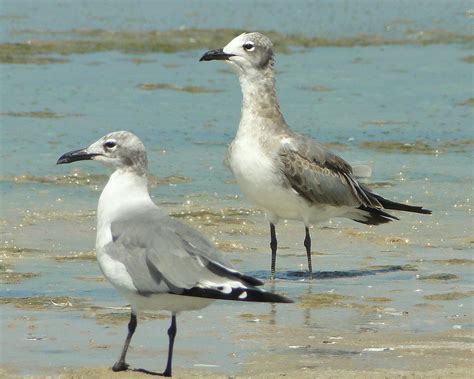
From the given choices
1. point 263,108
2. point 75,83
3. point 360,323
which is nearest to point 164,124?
point 75,83

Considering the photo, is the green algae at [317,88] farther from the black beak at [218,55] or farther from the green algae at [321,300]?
the green algae at [321,300]

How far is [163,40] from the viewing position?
74.0ft

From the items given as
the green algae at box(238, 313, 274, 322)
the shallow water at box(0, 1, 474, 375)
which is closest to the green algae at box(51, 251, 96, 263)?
the shallow water at box(0, 1, 474, 375)

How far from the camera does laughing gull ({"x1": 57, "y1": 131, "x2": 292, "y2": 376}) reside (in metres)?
6.35

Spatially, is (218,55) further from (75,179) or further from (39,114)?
(39,114)

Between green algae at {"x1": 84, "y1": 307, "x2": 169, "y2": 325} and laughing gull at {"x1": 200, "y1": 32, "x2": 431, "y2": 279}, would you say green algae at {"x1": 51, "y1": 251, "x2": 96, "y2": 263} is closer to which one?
laughing gull at {"x1": 200, "y1": 32, "x2": 431, "y2": 279}

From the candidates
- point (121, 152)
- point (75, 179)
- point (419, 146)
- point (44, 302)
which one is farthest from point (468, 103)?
point (121, 152)

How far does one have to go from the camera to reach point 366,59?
21031 mm

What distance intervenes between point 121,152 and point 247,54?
2.92m

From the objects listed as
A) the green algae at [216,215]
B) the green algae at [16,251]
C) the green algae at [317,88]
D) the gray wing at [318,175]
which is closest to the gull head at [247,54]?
the gray wing at [318,175]

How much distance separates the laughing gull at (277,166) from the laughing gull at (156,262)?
2312 millimetres

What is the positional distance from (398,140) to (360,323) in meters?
7.26

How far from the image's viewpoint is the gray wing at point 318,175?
9609 mm

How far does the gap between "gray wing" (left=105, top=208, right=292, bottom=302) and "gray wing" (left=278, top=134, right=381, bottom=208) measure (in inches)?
109
